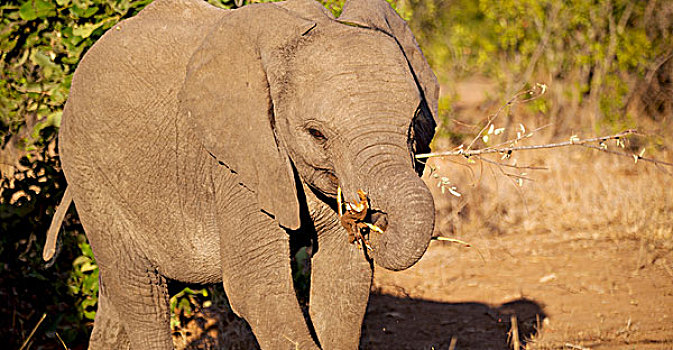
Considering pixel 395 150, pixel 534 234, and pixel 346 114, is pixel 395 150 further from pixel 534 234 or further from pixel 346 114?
pixel 534 234

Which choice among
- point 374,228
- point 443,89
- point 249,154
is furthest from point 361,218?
point 443,89

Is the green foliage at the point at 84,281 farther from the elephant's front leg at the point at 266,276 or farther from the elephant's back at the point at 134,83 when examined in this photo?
the elephant's front leg at the point at 266,276

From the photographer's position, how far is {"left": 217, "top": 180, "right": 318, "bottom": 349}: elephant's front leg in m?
3.16

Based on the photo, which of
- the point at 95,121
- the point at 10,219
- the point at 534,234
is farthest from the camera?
the point at 534,234

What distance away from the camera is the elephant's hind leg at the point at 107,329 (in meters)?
4.15

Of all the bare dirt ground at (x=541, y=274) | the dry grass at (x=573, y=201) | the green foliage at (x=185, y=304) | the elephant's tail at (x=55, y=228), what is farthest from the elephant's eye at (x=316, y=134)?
the dry grass at (x=573, y=201)

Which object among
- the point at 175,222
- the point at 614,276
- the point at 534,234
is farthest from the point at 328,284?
the point at 534,234

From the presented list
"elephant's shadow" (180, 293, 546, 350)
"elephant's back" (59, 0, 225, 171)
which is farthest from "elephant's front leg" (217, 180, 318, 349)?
"elephant's shadow" (180, 293, 546, 350)

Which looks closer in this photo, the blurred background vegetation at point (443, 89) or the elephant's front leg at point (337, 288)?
the elephant's front leg at point (337, 288)

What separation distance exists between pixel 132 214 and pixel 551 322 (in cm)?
297

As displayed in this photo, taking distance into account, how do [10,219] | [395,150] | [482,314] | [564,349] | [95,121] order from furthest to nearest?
[482,314] → [10,219] → [564,349] → [95,121] → [395,150]

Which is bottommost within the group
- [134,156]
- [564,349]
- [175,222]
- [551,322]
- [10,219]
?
[551,322]

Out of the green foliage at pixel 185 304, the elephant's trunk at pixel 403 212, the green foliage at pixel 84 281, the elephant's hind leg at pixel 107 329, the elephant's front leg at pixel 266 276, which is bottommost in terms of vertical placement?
the green foliage at pixel 185 304

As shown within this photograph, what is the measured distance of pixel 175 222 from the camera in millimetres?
3590
